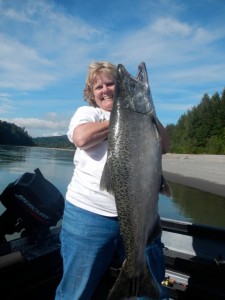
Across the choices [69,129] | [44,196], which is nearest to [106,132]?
[69,129]

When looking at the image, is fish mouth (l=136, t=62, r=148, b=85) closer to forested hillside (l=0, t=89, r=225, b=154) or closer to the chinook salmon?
the chinook salmon

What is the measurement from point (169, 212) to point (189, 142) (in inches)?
2458

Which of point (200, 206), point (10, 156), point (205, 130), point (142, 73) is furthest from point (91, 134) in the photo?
point (205, 130)

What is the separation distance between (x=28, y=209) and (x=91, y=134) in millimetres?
2151

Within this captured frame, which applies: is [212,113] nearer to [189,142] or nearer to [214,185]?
[189,142]

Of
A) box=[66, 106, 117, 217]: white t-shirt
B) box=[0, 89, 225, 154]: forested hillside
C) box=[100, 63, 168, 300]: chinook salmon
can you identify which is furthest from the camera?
box=[0, 89, 225, 154]: forested hillside

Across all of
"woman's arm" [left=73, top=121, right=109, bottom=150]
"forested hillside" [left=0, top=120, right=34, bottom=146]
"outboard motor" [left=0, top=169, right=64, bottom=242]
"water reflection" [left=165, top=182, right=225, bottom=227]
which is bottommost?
"water reflection" [left=165, top=182, right=225, bottom=227]

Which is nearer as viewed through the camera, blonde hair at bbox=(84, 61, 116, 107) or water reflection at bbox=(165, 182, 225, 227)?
blonde hair at bbox=(84, 61, 116, 107)

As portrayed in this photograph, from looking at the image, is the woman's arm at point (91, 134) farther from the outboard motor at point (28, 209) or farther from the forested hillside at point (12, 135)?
the forested hillside at point (12, 135)

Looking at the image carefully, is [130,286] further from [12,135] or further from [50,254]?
[12,135]

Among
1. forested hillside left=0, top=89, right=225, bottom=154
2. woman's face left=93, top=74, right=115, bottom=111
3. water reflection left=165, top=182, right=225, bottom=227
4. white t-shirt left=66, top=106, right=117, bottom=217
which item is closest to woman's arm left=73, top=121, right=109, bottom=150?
white t-shirt left=66, top=106, right=117, bottom=217

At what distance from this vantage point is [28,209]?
460cm

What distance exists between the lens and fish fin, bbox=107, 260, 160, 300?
296 cm

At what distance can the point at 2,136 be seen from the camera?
156125 mm
